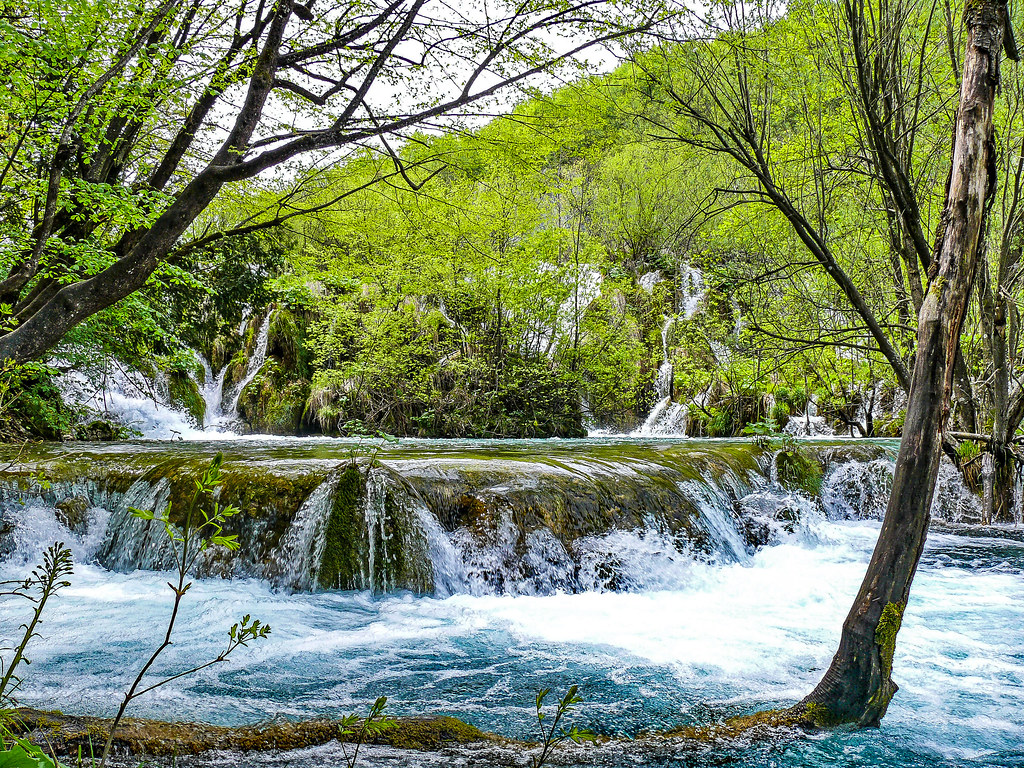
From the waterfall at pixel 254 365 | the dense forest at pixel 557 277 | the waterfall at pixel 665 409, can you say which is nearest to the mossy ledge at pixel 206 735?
the dense forest at pixel 557 277

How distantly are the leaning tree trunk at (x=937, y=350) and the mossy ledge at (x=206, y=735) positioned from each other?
1.59 m

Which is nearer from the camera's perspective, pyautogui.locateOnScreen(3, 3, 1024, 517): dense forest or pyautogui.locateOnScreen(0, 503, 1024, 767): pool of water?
pyautogui.locateOnScreen(0, 503, 1024, 767): pool of water

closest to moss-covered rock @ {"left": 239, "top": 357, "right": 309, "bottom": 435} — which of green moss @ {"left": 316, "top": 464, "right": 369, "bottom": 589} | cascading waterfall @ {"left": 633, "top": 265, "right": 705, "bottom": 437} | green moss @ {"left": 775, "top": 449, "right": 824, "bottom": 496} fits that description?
cascading waterfall @ {"left": 633, "top": 265, "right": 705, "bottom": 437}

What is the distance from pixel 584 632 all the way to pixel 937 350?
10.4ft

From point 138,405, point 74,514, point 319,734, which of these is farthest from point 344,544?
point 138,405

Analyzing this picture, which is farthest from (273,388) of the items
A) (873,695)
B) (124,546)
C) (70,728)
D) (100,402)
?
(873,695)

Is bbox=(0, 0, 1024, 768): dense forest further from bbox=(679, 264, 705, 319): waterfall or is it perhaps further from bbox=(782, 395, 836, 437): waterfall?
bbox=(679, 264, 705, 319): waterfall

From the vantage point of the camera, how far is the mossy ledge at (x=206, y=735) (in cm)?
189

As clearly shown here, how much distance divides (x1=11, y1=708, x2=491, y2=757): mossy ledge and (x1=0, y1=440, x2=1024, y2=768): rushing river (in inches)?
3.4

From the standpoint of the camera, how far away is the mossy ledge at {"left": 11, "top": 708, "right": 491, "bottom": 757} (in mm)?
1890

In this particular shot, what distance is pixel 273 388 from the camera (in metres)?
14.0

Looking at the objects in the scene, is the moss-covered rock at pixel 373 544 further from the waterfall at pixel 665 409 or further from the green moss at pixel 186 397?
the waterfall at pixel 665 409

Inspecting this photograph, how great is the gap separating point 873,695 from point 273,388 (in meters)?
14.0

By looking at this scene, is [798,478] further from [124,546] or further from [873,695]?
[124,546]
